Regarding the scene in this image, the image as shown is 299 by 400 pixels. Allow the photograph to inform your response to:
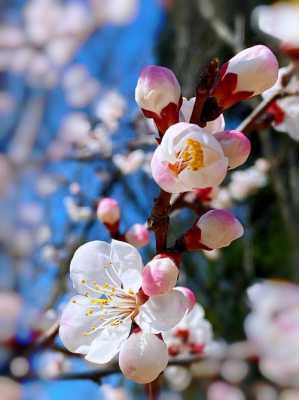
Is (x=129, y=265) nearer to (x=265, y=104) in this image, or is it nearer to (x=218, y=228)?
(x=218, y=228)

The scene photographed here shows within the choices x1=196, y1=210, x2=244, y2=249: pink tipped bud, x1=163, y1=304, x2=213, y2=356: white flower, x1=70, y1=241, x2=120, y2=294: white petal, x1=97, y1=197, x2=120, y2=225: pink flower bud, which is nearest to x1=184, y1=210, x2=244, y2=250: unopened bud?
x1=196, y1=210, x2=244, y2=249: pink tipped bud

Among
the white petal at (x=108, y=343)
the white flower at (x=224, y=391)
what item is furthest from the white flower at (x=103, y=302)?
the white flower at (x=224, y=391)

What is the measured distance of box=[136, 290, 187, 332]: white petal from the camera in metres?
0.52

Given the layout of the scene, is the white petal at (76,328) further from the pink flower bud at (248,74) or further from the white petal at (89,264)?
the pink flower bud at (248,74)

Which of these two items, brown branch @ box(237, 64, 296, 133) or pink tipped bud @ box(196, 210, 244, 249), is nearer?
pink tipped bud @ box(196, 210, 244, 249)

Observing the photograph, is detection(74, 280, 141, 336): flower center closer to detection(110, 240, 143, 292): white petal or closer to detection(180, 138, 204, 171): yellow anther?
detection(110, 240, 143, 292): white petal

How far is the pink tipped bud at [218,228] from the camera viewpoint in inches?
20.8

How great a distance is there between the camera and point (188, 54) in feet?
11.9

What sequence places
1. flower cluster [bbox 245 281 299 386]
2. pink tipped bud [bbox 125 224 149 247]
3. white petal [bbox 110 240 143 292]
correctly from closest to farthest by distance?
white petal [bbox 110 240 143 292] < pink tipped bud [bbox 125 224 149 247] < flower cluster [bbox 245 281 299 386]

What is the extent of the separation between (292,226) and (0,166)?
190 cm

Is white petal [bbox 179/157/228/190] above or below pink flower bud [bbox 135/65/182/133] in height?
below

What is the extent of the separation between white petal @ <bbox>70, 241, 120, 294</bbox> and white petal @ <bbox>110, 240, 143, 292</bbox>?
0.02 m

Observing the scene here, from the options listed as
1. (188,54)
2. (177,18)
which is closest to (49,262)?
(188,54)

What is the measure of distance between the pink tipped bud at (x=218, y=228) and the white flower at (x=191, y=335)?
0.62 metres
